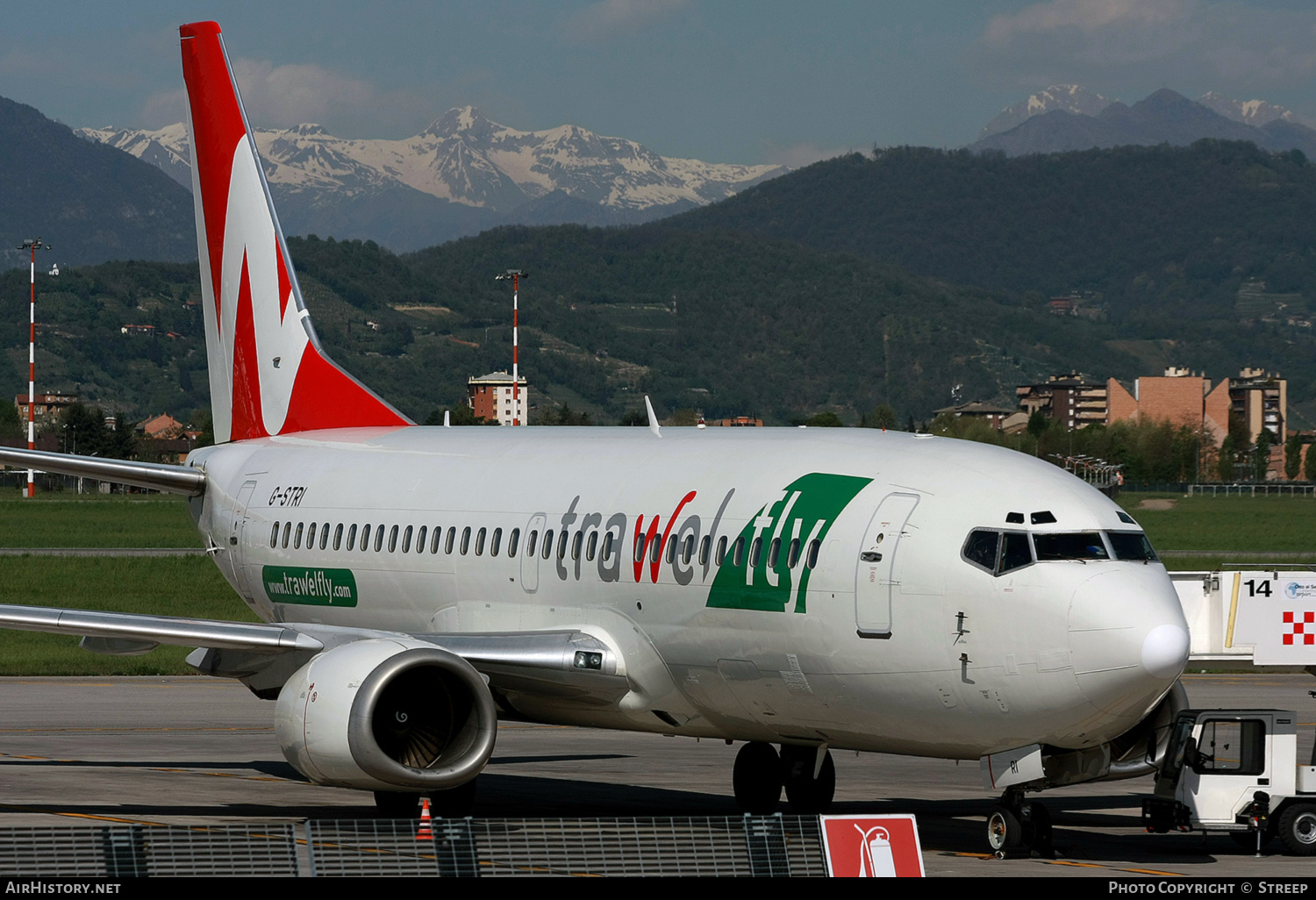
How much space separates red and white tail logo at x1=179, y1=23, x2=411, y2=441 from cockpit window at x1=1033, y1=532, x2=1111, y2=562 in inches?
597

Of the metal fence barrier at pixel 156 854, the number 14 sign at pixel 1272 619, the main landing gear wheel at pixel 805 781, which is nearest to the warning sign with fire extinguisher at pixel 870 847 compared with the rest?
the metal fence barrier at pixel 156 854

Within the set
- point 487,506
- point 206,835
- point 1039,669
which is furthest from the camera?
point 487,506

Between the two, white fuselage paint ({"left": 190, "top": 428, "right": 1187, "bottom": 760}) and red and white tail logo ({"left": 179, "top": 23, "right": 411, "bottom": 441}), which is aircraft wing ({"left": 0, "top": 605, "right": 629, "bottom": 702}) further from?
red and white tail logo ({"left": 179, "top": 23, "right": 411, "bottom": 441})

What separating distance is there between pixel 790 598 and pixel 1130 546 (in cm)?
353

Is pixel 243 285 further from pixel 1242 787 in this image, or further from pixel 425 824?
pixel 1242 787

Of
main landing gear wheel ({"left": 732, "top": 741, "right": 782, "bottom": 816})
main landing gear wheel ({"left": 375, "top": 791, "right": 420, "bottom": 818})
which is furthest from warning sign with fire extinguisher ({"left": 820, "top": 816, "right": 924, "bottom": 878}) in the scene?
main landing gear wheel ({"left": 375, "top": 791, "right": 420, "bottom": 818})

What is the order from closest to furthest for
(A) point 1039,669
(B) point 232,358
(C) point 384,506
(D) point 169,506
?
(A) point 1039,669, (C) point 384,506, (B) point 232,358, (D) point 169,506

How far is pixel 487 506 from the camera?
24438 millimetres

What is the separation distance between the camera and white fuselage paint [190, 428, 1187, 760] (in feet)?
58.5

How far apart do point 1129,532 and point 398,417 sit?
1479 centimetres

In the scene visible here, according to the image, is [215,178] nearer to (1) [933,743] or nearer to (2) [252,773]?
(2) [252,773]

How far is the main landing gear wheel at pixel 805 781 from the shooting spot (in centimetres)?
2295
